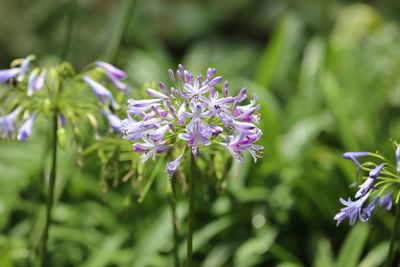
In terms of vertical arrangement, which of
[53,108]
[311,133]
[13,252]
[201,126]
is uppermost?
[201,126]

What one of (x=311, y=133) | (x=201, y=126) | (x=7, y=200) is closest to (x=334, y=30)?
(x=311, y=133)

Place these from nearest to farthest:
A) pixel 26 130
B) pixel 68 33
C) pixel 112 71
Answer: pixel 26 130, pixel 112 71, pixel 68 33

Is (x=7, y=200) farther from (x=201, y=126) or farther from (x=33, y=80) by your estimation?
(x=201, y=126)

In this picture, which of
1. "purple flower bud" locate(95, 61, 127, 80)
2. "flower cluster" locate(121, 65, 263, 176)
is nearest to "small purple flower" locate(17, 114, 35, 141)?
"purple flower bud" locate(95, 61, 127, 80)

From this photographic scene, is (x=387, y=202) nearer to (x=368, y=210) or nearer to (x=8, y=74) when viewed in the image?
(x=368, y=210)

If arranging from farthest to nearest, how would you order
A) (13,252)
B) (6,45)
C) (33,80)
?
1. (6,45)
2. (13,252)
3. (33,80)

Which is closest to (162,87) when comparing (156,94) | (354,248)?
(156,94)

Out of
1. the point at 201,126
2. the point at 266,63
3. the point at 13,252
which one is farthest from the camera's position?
the point at 266,63

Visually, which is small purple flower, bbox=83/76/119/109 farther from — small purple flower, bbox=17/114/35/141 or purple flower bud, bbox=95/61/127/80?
small purple flower, bbox=17/114/35/141
